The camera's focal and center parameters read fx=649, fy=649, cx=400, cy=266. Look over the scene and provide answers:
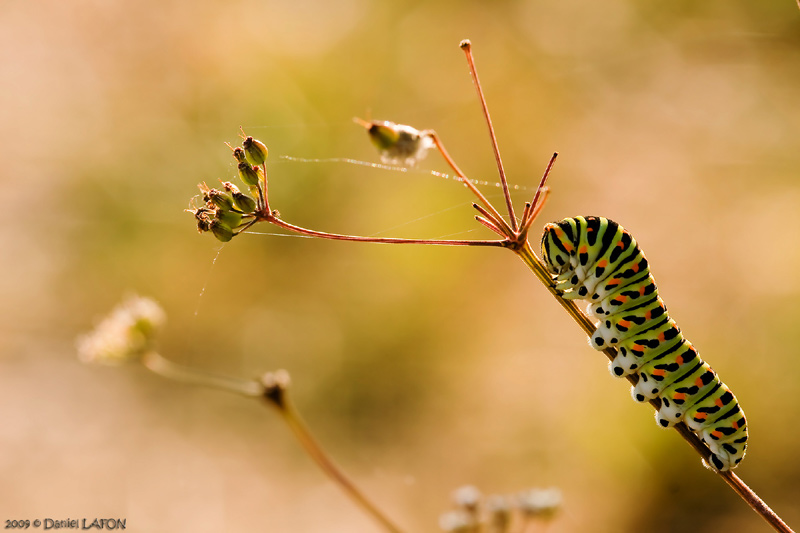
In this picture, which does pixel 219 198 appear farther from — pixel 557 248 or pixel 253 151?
pixel 557 248

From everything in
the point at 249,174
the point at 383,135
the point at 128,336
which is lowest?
the point at 383,135

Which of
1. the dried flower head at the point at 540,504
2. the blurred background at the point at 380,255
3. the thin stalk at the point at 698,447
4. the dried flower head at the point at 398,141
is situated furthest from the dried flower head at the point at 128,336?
the blurred background at the point at 380,255

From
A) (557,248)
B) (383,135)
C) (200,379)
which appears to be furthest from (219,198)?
(200,379)

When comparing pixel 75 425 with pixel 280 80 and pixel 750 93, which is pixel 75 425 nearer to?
pixel 280 80

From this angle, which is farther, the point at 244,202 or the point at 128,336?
the point at 128,336

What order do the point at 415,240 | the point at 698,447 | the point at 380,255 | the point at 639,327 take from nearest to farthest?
the point at 415,240 → the point at 698,447 → the point at 639,327 → the point at 380,255

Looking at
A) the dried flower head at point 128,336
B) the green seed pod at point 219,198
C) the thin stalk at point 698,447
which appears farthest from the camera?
the dried flower head at point 128,336

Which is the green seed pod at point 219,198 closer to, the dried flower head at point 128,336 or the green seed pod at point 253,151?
the green seed pod at point 253,151

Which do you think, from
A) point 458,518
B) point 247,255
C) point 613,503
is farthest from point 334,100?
point 458,518
